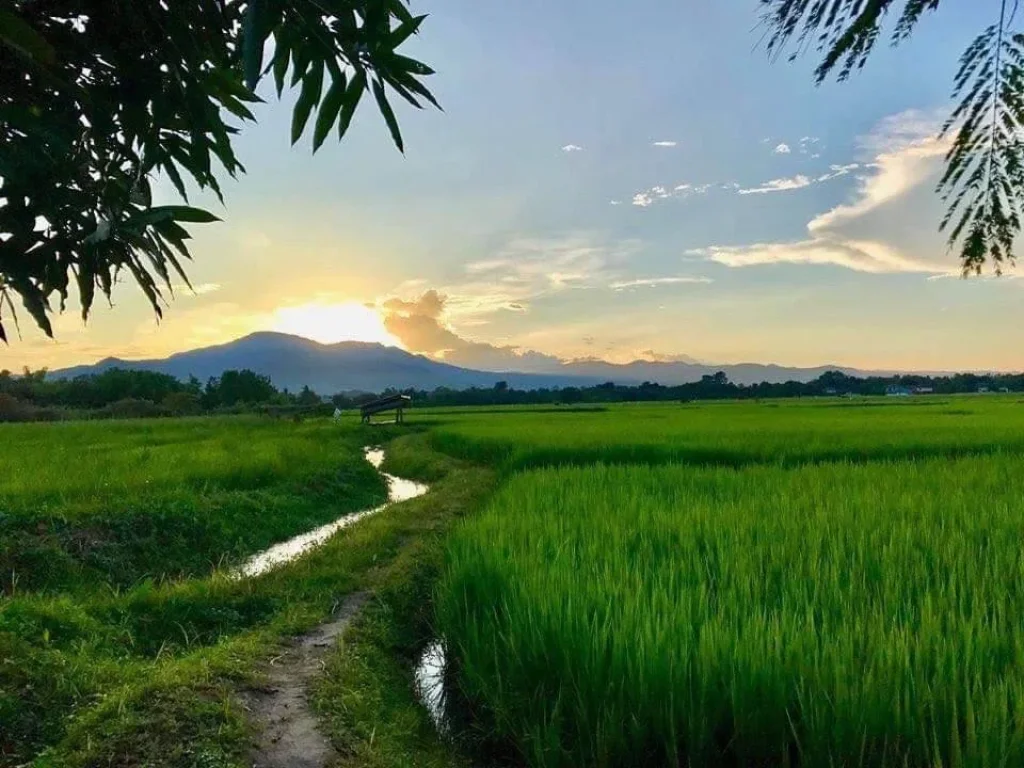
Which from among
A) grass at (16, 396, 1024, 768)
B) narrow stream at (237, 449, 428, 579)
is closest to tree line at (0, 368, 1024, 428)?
narrow stream at (237, 449, 428, 579)

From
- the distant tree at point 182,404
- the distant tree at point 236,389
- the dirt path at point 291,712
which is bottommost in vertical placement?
the dirt path at point 291,712

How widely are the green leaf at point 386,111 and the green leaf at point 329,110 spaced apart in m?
0.11

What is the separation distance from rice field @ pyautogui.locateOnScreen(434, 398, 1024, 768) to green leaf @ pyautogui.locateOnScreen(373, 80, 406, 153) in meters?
2.43

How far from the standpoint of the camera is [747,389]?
6144 cm

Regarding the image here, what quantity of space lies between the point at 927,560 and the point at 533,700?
2916 millimetres

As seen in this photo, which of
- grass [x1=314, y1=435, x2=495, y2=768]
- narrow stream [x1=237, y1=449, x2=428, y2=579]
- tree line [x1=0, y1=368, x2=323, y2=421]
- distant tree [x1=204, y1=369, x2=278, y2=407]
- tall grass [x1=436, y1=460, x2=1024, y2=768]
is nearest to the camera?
tall grass [x1=436, y1=460, x2=1024, y2=768]

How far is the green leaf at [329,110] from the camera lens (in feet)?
6.19

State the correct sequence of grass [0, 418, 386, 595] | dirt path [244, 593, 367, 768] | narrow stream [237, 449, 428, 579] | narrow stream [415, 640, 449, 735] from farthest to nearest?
narrow stream [237, 449, 428, 579], grass [0, 418, 386, 595], narrow stream [415, 640, 449, 735], dirt path [244, 593, 367, 768]

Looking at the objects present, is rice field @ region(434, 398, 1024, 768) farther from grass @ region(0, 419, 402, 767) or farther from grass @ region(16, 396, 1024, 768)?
grass @ region(0, 419, 402, 767)

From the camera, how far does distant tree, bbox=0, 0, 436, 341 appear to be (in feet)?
5.70

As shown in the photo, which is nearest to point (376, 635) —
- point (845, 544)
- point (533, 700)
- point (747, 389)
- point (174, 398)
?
point (533, 700)

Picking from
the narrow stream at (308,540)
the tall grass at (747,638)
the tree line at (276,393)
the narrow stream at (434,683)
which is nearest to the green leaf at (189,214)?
the tall grass at (747,638)

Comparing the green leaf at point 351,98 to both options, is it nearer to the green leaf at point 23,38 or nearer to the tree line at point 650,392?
the green leaf at point 23,38

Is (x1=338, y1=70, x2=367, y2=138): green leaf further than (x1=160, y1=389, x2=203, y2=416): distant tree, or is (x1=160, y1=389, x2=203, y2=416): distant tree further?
(x1=160, y1=389, x2=203, y2=416): distant tree
